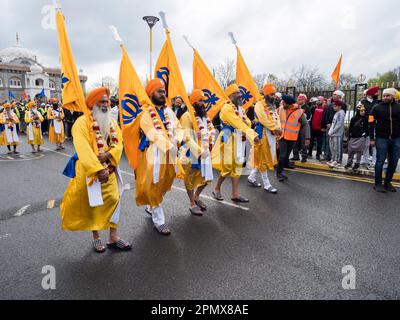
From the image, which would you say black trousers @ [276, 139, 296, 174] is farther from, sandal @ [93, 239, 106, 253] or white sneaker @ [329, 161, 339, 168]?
sandal @ [93, 239, 106, 253]

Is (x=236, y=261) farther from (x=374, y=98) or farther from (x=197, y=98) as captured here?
(x=374, y=98)

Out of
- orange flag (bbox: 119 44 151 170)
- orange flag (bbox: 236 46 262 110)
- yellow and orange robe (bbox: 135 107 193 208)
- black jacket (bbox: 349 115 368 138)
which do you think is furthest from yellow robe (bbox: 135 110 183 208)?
black jacket (bbox: 349 115 368 138)

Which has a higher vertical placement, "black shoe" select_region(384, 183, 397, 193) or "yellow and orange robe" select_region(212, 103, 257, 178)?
"yellow and orange robe" select_region(212, 103, 257, 178)

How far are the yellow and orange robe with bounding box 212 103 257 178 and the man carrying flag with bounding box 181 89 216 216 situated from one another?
0.45 meters

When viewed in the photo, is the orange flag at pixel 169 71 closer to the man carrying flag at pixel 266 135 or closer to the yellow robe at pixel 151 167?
the yellow robe at pixel 151 167

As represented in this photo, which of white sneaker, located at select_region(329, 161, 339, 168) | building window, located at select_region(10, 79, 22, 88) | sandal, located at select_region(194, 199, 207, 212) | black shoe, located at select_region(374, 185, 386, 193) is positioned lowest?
sandal, located at select_region(194, 199, 207, 212)

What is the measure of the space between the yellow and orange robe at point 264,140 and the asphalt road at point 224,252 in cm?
75

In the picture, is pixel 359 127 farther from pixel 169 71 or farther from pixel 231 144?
pixel 169 71

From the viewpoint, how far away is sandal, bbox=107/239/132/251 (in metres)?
3.81

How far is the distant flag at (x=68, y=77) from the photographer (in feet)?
11.6

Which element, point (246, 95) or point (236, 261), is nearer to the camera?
point (236, 261)
